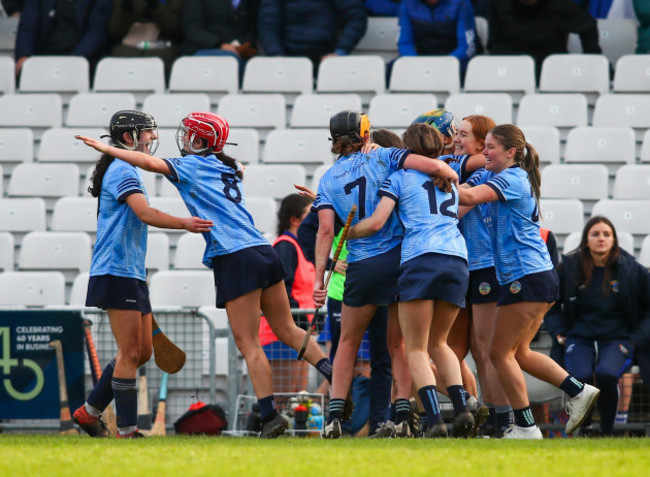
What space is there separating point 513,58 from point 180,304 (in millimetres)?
4446

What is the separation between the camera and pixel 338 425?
19.5ft

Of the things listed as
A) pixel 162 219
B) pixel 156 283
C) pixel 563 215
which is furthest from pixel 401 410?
pixel 563 215

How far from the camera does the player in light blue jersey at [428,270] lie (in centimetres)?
559

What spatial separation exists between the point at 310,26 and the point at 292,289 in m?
4.48

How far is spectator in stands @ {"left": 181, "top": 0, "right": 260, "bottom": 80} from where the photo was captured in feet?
38.4

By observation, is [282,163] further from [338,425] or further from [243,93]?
[338,425]

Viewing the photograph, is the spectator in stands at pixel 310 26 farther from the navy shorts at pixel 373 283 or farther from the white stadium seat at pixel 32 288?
the navy shorts at pixel 373 283

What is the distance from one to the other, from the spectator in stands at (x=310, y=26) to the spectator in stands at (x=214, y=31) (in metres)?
0.30

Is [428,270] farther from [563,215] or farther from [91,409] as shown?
[563,215]

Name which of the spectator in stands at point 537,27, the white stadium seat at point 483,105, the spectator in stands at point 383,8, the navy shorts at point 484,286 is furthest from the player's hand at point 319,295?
the spectator in stands at point 383,8

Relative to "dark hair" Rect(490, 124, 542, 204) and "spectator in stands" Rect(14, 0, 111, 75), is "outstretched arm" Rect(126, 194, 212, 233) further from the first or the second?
"spectator in stands" Rect(14, 0, 111, 75)

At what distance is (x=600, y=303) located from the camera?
7.67 metres

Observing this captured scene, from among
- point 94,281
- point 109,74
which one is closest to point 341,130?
point 94,281

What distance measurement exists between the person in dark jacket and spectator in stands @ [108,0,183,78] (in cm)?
590
